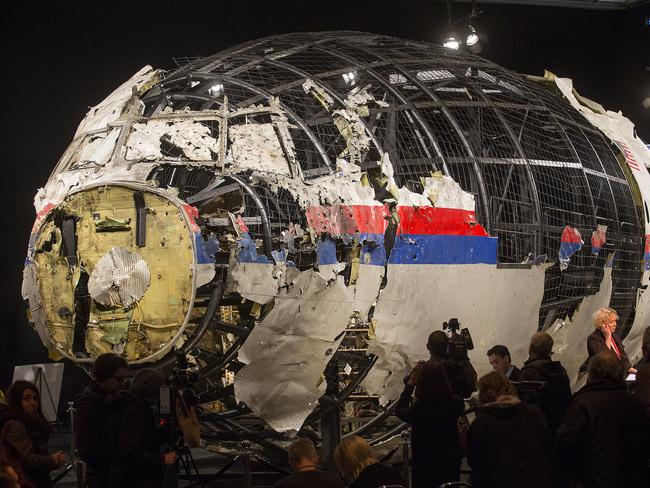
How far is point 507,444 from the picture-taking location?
196 inches

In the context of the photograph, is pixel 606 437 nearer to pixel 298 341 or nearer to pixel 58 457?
pixel 298 341

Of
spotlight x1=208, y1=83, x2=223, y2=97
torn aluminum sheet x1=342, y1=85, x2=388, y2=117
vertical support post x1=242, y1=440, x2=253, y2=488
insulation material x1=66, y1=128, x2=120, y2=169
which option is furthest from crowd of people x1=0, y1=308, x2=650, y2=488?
spotlight x1=208, y1=83, x2=223, y2=97

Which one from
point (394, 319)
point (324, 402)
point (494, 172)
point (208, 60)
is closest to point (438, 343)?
point (394, 319)

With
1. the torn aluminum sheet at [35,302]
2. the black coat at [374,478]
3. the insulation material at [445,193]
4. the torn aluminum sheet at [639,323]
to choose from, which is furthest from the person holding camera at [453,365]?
the torn aluminum sheet at [639,323]

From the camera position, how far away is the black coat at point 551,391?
625 cm

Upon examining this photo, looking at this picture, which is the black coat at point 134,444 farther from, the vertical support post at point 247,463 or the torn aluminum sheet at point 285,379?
the vertical support post at point 247,463

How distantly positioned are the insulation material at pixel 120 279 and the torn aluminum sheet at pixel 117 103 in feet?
3.96

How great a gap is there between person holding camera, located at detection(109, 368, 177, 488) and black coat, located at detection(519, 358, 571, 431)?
2.54 m

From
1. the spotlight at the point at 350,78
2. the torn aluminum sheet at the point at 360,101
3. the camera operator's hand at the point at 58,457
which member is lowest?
the camera operator's hand at the point at 58,457

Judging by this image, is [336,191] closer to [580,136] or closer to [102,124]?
[102,124]

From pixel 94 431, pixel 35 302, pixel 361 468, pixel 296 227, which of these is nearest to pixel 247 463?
pixel 94 431

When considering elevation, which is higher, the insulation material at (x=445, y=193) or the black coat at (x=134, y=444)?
the insulation material at (x=445, y=193)

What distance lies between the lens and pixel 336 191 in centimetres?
631

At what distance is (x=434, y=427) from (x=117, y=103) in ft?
11.2
